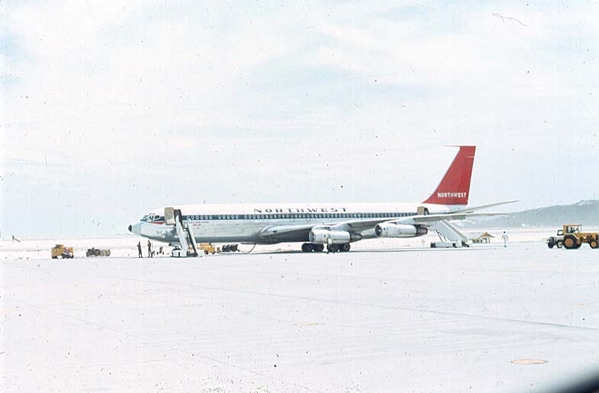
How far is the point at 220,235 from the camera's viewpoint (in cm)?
4353

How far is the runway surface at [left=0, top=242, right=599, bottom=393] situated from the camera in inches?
293

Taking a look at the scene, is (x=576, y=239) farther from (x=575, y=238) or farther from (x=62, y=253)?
(x=62, y=253)

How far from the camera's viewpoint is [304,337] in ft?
33.2

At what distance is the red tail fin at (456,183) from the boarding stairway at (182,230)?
66.7 feet

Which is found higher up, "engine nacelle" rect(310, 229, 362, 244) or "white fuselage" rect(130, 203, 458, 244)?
"white fuselage" rect(130, 203, 458, 244)

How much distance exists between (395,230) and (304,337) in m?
35.1

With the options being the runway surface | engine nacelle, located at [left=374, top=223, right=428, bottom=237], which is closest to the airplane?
engine nacelle, located at [left=374, top=223, right=428, bottom=237]

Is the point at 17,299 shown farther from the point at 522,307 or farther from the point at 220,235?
the point at 220,235

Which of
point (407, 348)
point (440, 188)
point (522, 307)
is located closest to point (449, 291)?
point (522, 307)

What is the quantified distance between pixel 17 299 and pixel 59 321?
4.85 m

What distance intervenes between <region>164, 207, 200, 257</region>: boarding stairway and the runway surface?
22.7 meters

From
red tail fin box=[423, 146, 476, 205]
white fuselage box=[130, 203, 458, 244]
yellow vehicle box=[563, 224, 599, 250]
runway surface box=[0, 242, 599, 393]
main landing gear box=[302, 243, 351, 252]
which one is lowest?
runway surface box=[0, 242, 599, 393]

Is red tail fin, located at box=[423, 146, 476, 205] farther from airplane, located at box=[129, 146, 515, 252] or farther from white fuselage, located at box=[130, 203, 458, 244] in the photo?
white fuselage, located at box=[130, 203, 458, 244]

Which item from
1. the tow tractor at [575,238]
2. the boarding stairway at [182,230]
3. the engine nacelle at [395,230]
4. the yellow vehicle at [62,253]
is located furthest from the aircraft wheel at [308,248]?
the tow tractor at [575,238]
